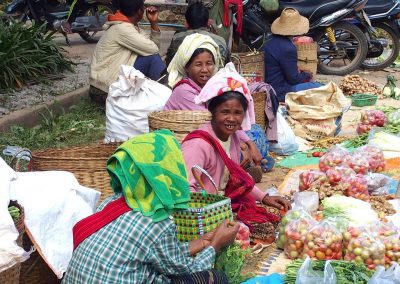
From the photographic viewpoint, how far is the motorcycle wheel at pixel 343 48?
1004cm

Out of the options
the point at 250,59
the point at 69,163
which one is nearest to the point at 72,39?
the point at 250,59

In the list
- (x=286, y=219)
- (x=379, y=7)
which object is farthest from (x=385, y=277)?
(x=379, y=7)

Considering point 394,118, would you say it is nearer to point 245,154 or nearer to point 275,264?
point 245,154

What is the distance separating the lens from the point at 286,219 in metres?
3.96

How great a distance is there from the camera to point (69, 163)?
13.3 feet

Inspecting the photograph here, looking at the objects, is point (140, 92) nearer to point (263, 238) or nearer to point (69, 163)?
point (69, 163)

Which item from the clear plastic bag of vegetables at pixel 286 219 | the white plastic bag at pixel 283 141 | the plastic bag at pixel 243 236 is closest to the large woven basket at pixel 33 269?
the plastic bag at pixel 243 236

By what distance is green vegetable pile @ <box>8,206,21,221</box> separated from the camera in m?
2.98

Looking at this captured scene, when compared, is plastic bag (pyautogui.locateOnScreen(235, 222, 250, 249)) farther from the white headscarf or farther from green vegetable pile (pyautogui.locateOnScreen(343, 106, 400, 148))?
green vegetable pile (pyautogui.locateOnScreen(343, 106, 400, 148))

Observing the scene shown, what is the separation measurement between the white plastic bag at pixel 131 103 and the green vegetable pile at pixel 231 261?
208cm

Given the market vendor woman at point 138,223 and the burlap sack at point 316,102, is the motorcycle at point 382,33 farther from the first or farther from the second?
the market vendor woman at point 138,223

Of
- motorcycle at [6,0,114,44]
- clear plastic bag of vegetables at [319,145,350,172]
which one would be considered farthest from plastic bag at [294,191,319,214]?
motorcycle at [6,0,114,44]

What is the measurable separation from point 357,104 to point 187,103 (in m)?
3.74

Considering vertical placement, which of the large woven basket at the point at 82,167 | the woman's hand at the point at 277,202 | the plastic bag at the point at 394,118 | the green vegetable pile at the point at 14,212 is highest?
the green vegetable pile at the point at 14,212
